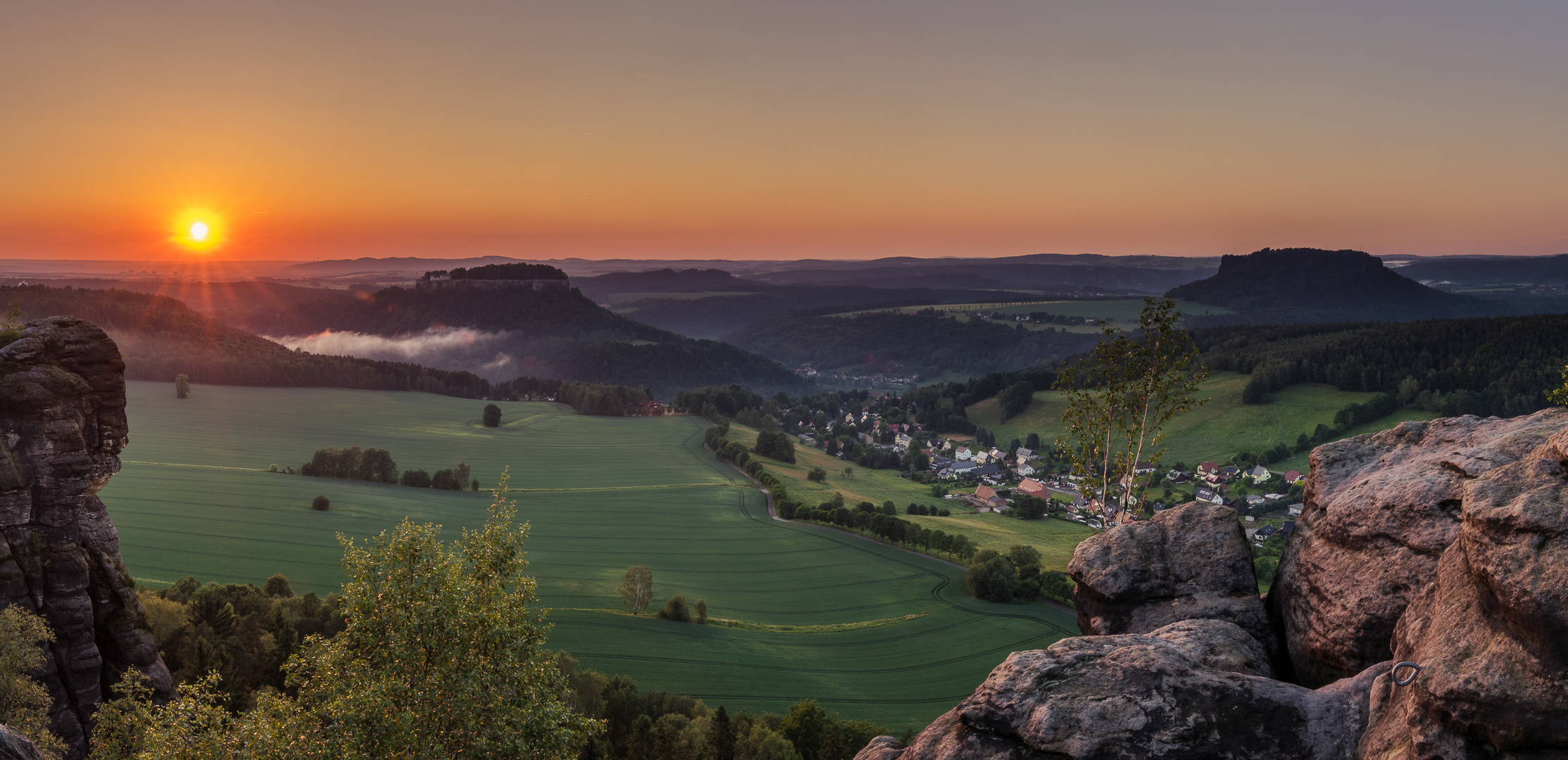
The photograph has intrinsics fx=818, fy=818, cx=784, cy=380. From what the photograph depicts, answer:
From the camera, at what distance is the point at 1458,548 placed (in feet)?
34.0

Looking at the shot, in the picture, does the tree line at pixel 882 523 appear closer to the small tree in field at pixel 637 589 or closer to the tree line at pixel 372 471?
the small tree in field at pixel 637 589

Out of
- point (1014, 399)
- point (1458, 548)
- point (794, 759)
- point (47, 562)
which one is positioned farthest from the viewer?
point (1014, 399)

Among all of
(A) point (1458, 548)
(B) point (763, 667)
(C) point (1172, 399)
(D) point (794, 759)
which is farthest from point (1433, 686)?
(B) point (763, 667)

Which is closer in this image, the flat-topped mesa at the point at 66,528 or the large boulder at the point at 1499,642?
the large boulder at the point at 1499,642

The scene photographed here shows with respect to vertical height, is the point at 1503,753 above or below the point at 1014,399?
above

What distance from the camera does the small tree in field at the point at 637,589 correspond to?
72.5 meters

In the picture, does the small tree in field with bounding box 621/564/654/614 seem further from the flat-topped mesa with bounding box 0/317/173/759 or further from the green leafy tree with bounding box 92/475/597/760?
the green leafy tree with bounding box 92/475/597/760

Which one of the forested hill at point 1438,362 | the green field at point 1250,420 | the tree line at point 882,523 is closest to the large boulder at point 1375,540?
the tree line at point 882,523

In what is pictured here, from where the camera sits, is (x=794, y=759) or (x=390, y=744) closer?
(x=390, y=744)

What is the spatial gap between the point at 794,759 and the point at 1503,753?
126ft

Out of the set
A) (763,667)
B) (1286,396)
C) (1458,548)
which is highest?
(1458,548)

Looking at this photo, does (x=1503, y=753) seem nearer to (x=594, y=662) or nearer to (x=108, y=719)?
(x=108, y=719)

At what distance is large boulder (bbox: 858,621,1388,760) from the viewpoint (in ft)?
33.6

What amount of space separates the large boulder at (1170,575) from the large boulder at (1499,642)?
→ 17.4ft
